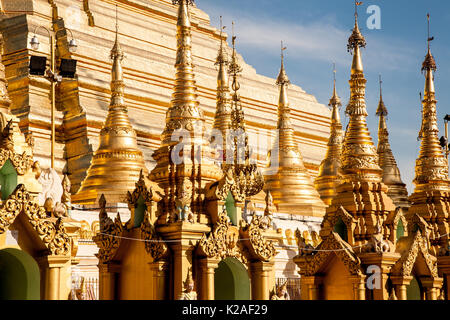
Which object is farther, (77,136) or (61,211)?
(77,136)

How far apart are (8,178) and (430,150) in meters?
13.8

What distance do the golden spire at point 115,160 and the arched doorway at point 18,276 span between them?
12.6 metres

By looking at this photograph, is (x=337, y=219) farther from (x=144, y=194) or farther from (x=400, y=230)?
(x=144, y=194)

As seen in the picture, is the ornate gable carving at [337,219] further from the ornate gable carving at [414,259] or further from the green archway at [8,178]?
the green archway at [8,178]

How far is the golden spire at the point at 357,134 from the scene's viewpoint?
1770 centimetres

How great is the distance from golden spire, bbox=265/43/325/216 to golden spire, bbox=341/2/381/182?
10730 mm

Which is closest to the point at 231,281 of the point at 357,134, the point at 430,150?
the point at 357,134

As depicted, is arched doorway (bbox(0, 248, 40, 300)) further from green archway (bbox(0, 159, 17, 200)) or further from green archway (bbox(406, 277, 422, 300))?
green archway (bbox(406, 277, 422, 300))

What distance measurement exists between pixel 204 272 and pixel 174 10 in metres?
25.6

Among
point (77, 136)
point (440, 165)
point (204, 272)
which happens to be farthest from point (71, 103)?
point (204, 272)

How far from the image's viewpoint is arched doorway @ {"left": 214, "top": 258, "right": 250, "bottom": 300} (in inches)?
516

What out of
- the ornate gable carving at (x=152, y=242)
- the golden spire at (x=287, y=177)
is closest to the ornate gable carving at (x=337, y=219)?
the ornate gable carving at (x=152, y=242)

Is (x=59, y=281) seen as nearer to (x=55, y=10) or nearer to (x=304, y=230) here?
(x=304, y=230)
